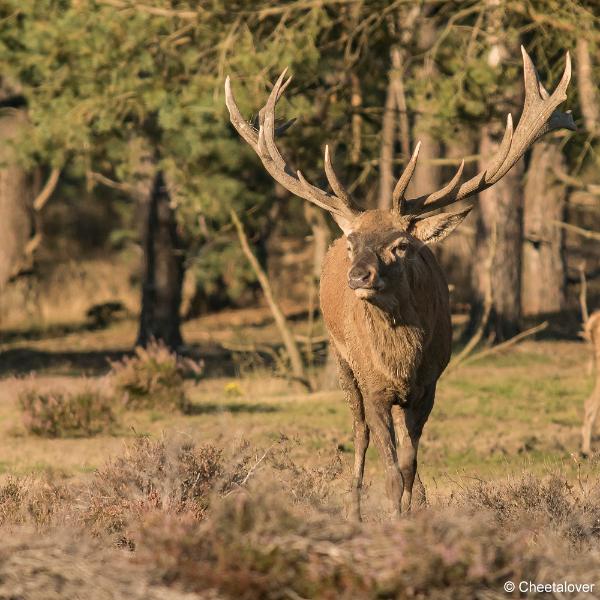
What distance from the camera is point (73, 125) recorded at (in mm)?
19000

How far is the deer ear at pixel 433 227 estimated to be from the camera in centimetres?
937

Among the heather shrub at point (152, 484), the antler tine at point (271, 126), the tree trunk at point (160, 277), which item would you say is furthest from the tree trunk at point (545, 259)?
the heather shrub at point (152, 484)

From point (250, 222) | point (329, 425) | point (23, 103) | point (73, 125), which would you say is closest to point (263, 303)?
point (23, 103)

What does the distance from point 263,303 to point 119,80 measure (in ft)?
52.8

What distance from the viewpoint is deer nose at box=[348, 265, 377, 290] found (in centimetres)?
848

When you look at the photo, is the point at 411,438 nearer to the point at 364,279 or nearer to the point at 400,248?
the point at 400,248

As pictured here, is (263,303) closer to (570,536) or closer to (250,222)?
(250,222)

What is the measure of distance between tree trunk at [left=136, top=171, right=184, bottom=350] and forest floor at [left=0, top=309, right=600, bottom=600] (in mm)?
710

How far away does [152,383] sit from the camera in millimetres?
16750

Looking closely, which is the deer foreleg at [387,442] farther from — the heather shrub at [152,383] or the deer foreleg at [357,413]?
the heather shrub at [152,383]

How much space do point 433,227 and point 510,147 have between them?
1055mm

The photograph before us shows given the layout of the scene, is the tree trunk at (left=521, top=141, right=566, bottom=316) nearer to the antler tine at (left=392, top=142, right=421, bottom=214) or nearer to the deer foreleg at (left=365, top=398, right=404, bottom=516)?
the deer foreleg at (left=365, top=398, right=404, bottom=516)


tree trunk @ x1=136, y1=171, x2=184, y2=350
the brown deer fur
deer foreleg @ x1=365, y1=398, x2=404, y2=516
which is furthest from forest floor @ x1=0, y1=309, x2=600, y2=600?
tree trunk @ x1=136, y1=171, x2=184, y2=350

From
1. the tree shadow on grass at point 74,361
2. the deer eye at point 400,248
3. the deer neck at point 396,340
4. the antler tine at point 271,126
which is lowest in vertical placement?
the tree shadow on grass at point 74,361
